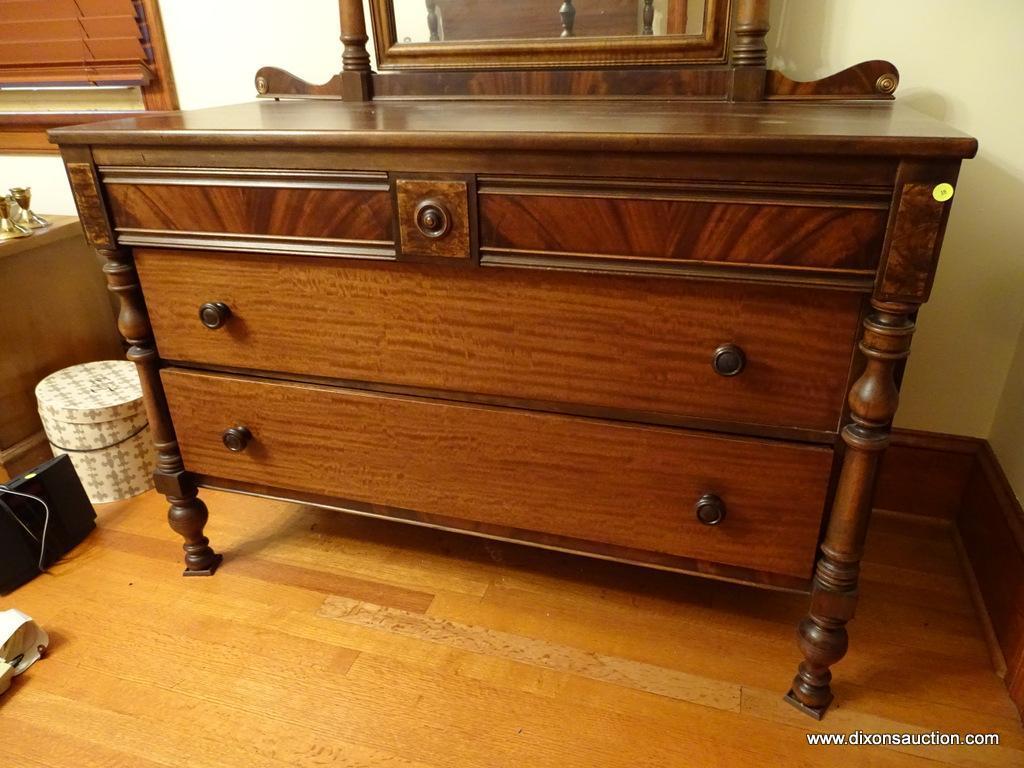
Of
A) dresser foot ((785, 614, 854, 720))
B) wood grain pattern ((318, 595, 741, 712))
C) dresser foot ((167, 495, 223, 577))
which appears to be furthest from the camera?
dresser foot ((167, 495, 223, 577))

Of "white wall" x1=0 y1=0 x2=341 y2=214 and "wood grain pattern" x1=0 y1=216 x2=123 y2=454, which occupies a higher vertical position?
"white wall" x1=0 y1=0 x2=341 y2=214

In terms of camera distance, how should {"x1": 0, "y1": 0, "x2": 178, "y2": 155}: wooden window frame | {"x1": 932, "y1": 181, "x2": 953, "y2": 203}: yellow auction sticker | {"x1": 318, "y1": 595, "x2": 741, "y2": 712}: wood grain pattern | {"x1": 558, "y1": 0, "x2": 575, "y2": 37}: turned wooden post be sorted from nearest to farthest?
{"x1": 932, "y1": 181, "x2": 953, "y2": 203}: yellow auction sticker → {"x1": 318, "y1": 595, "x2": 741, "y2": 712}: wood grain pattern → {"x1": 558, "y1": 0, "x2": 575, "y2": 37}: turned wooden post → {"x1": 0, "y1": 0, "x2": 178, "y2": 155}: wooden window frame

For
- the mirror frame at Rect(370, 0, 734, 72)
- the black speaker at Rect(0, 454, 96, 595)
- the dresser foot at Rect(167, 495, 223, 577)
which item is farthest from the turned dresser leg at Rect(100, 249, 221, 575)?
the mirror frame at Rect(370, 0, 734, 72)

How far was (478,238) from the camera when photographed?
0.97 m

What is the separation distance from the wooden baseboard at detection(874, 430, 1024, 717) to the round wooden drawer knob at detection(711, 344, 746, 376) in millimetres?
494

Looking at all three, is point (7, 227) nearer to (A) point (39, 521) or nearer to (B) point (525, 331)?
(A) point (39, 521)

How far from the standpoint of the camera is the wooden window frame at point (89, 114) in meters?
1.67

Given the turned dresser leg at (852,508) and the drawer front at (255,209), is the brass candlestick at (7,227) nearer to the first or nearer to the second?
the drawer front at (255,209)

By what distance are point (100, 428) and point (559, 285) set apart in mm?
1190

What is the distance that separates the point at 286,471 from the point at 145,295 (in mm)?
384

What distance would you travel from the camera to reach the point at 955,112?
126cm

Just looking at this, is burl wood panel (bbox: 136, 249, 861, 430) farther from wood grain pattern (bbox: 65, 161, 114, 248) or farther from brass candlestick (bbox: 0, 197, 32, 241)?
brass candlestick (bbox: 0, 197, 32, 241)

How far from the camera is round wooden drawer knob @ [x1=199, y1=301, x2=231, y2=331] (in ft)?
3.76

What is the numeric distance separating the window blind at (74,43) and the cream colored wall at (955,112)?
0.77ft
